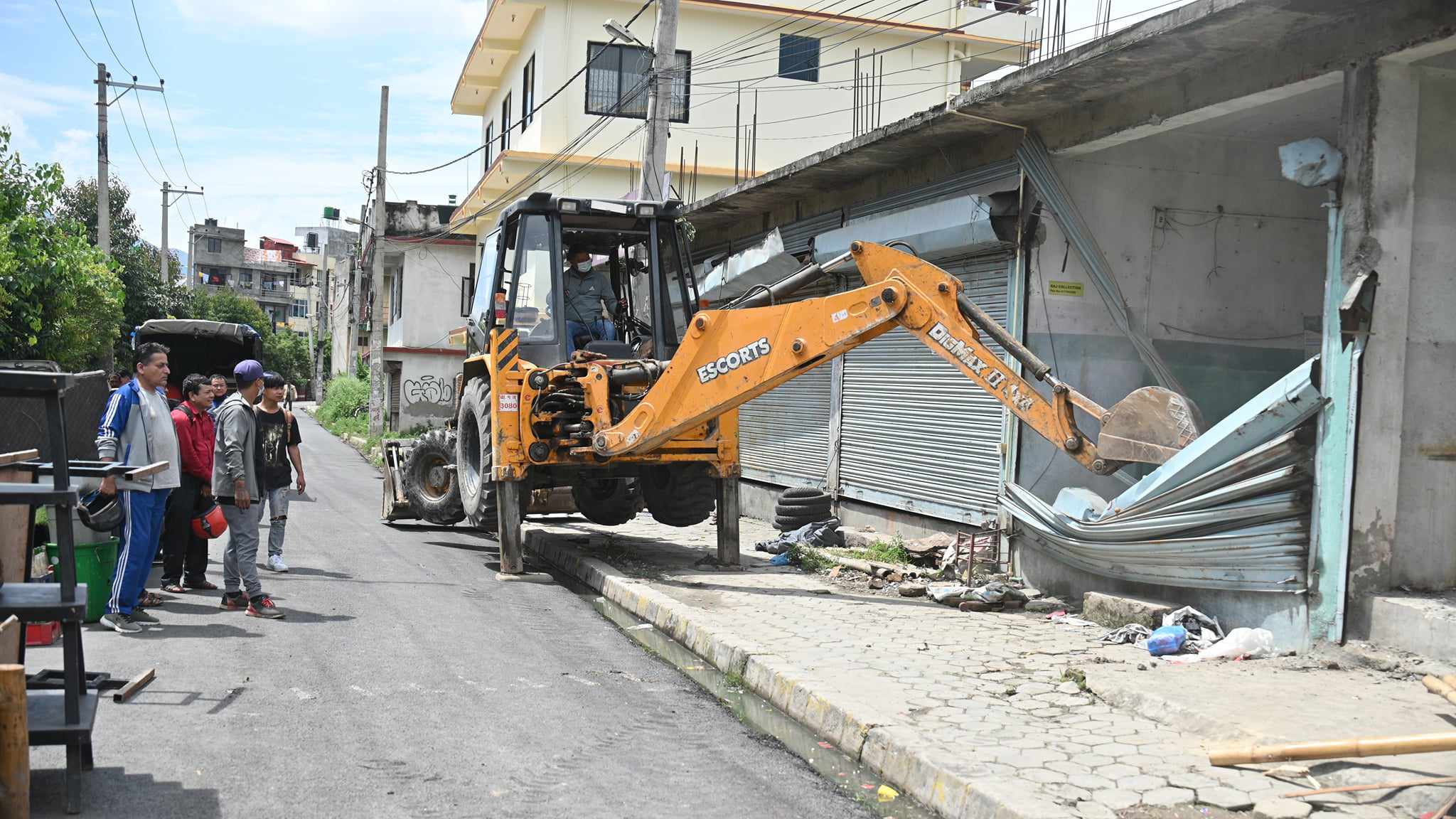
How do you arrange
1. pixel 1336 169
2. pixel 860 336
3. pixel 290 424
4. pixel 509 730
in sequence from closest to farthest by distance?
pixel 509 730
pixel 1336 169
pixel 860 336
pixel 290 424

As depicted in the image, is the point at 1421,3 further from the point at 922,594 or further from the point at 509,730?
the point at 509,730

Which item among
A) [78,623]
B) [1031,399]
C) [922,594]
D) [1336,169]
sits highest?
[1336,169]

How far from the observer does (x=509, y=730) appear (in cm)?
560

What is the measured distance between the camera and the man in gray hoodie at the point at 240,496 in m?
8.26

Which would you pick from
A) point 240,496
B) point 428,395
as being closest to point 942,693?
point 240,496

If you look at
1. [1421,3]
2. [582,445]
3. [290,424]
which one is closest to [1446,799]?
[1421,3]

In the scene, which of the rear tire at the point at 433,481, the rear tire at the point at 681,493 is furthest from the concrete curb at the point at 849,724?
the rear tire at the point at 433,481

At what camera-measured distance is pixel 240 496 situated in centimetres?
830

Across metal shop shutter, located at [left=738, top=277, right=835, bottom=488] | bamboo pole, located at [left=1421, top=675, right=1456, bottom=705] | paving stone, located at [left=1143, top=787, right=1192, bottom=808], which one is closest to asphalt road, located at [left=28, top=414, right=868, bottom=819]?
paving stone, located at [left=1143, top=787, right=1192, bottom=808]

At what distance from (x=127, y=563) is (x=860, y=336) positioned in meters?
5.31

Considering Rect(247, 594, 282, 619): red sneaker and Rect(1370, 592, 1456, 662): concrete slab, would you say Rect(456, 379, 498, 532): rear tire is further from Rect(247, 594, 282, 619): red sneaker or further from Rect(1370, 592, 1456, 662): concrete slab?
Rect(1370, 592, 1456, 662): concrete slab

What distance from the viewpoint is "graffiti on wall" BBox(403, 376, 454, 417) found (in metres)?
38.0

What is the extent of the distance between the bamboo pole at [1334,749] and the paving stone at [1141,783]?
0.84 feet

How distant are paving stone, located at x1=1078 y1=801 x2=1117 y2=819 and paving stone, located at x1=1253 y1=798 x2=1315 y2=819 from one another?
20.6 inches
